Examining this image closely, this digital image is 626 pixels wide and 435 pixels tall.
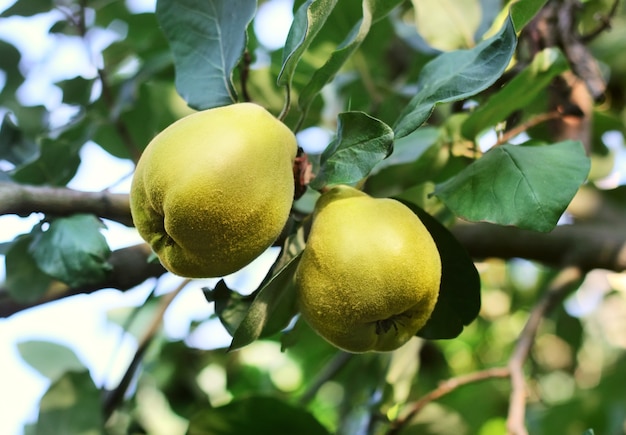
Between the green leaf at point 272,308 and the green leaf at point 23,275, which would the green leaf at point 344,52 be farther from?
the green leaf at point 23,275

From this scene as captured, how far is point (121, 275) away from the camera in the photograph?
84 centimetres

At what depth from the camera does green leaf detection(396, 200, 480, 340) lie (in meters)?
0.68

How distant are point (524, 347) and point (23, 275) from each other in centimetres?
61

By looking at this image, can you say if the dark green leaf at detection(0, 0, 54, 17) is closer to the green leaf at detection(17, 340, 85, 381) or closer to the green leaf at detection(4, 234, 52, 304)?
the green leaf at detection(4, 234, 52, 304)

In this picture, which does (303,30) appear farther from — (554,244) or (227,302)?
(554,244)

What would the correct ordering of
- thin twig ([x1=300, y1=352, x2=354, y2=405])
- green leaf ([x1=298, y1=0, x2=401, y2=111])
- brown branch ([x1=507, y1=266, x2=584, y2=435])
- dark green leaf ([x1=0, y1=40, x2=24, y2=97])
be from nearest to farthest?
green leaf ([x1=298, y1=0, x2=401, y2=111]) < brown branch ([x1=507, y1=266, x2=584, y2=435]) < thin twig ([x1=300, y1=352, x2=354, y2=405]) < dark green leaf ([x1=0, y1=40, x2=24, y2=97])

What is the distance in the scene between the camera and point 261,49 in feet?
4.56

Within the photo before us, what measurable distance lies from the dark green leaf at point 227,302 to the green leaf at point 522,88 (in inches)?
13.8

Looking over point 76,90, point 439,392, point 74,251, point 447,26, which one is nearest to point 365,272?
point 74,251

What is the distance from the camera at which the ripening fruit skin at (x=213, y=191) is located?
524mm

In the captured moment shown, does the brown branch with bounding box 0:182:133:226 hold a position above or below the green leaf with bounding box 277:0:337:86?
below

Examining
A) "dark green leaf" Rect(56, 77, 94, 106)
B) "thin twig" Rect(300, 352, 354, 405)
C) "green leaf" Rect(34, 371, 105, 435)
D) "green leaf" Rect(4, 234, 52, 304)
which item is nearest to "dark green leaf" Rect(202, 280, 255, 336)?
"green leaf" Rect(4, 234, 52, 304)

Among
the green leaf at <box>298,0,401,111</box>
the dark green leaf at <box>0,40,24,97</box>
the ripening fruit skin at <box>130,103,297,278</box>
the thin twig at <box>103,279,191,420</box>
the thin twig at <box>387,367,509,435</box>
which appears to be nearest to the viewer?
the ripening fruit skin at <box>130,103,297,278</box>

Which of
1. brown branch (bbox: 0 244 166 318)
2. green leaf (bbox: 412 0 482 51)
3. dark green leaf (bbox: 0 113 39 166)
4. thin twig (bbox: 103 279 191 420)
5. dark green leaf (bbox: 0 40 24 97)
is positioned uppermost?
green leaf (bbox: 412 0 482 51)
